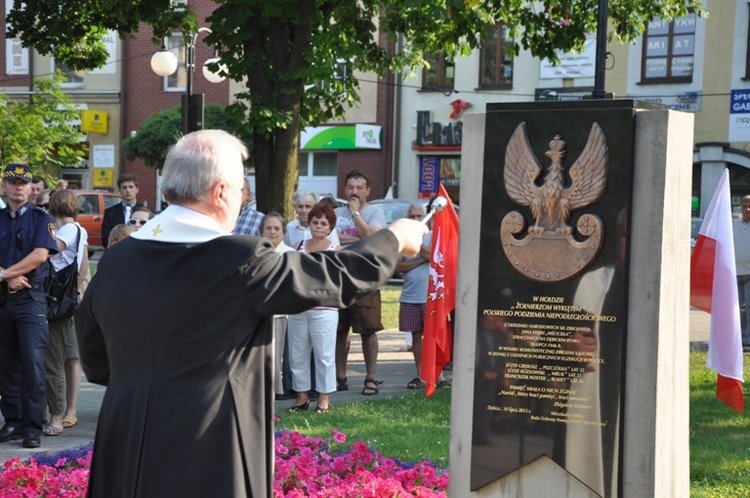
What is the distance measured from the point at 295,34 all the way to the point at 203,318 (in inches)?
411

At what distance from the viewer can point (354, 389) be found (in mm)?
10266

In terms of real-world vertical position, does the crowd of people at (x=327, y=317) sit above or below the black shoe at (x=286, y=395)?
above

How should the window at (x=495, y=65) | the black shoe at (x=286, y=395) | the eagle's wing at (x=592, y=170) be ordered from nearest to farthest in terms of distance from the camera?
the eagle's wing at (x=592, y=170), the black shoe at (x=286, y=395), the window at (x=495, y=65)

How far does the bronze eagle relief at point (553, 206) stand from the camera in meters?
4.53

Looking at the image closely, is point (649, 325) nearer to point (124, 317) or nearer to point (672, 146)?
point (672, 146)

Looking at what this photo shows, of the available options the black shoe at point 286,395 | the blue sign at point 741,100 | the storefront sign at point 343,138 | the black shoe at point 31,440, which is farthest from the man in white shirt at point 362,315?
the storefront sign at point 343,138

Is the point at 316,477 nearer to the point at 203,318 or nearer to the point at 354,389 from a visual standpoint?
the point at 203,318

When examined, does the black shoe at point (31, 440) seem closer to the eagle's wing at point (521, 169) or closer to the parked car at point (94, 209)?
the eagle's wing at point (521, 169)

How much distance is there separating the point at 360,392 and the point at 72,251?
3.12 meters

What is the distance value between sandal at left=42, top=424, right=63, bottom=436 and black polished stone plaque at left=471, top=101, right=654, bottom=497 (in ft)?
14.2

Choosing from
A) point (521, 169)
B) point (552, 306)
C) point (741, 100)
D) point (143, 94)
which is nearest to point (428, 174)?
point (741, 100)

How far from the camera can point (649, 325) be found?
4.46 meters

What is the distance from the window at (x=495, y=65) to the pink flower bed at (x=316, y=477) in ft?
85.4

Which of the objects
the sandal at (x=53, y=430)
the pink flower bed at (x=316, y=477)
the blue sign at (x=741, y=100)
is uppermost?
the blue sign at (x=741, y=100)
